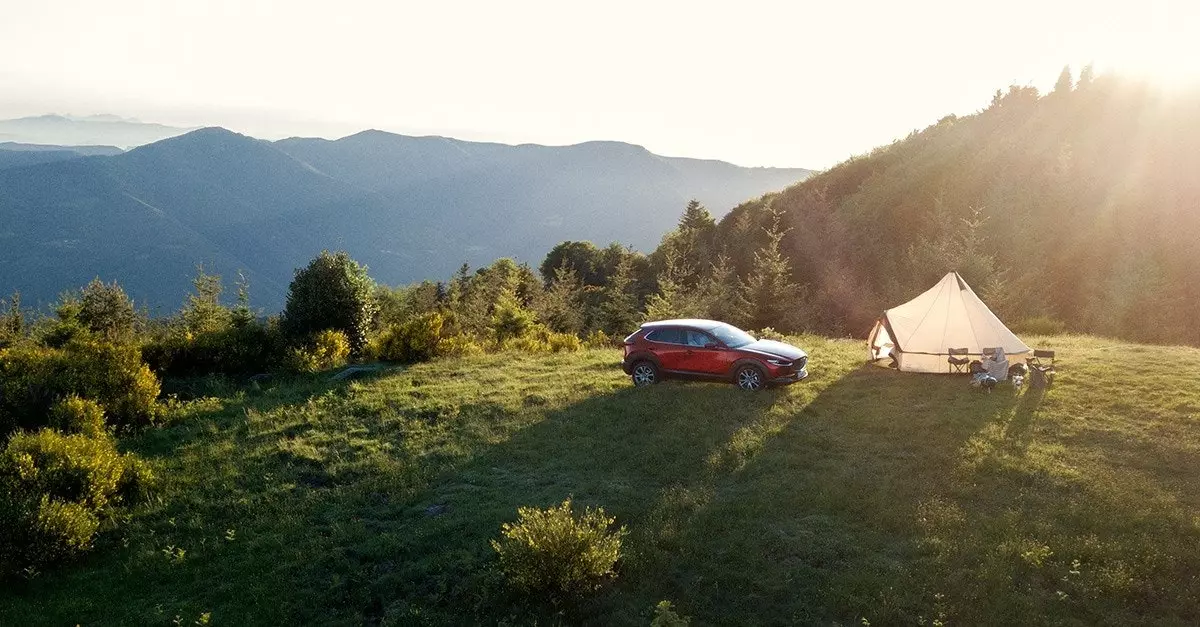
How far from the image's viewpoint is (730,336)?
17016 millimetres

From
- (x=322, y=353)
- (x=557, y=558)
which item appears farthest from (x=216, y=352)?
(x=557, y=558)

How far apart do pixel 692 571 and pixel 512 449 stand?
6229 millimetres

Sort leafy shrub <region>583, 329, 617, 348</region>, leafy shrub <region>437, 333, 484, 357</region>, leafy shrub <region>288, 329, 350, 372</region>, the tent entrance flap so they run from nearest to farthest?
the tent entrance flap
leafy shrub <region>288, 329, 350, 372</region>
leafy shrub <region>437, 333, 484, 357</region>
leafy shrub <region>583, 329, 617, 348</region>

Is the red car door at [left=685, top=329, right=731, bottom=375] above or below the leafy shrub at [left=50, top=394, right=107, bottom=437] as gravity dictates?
above

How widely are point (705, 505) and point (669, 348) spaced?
7.56 m

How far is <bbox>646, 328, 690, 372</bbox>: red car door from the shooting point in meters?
17.0

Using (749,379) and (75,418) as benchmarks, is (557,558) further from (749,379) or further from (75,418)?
(75,418)

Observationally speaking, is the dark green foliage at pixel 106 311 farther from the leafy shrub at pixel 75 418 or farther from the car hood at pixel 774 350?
the car hood at pixel 774 350

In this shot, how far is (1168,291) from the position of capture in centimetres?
3278

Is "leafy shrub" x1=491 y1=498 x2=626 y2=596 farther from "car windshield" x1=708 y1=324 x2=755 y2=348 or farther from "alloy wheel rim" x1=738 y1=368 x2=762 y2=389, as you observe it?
"car windshield" x1=708 y1=324 x2=755 y2=348

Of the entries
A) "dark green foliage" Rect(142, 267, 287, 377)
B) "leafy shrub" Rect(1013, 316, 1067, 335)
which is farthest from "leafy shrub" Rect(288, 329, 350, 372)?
"leafy shrub" Rect(1013, 316, 1067, 335)

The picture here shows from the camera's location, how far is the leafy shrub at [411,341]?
22906 mm

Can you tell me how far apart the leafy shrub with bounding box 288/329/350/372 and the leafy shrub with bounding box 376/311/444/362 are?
4.34 feet

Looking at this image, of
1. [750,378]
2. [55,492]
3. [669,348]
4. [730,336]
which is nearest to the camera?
[55,492]
